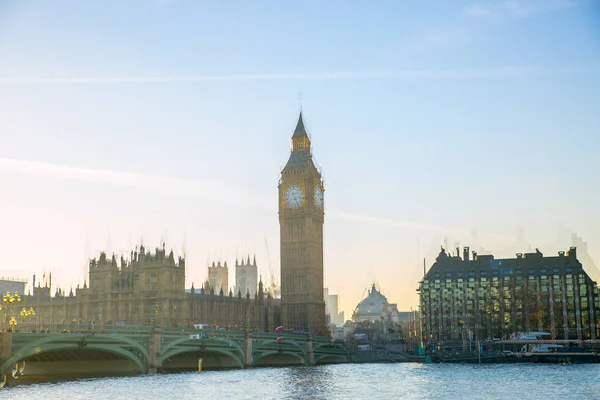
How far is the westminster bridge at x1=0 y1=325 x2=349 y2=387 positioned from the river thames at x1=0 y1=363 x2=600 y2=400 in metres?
3.53

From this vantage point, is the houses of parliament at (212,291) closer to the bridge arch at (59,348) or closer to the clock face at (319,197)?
the clock face at (319,197)

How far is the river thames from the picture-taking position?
75.6 metres

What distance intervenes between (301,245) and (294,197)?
36.3ft

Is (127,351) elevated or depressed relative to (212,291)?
depressed

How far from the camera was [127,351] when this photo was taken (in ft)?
311

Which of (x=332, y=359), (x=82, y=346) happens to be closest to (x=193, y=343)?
(x=82, y=346)

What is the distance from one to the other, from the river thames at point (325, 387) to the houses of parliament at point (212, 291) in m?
34.4

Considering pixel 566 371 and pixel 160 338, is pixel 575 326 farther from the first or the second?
pixel 160 338

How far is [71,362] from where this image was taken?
4018 inches

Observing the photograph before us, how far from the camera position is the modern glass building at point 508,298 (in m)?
179

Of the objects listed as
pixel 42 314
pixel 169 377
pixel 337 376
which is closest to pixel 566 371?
pixel 337 376

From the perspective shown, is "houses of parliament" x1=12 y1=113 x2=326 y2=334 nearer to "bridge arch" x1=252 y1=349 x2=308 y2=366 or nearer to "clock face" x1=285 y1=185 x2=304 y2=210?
"clock face" x1=285 y1=185 x2=304 y2=210

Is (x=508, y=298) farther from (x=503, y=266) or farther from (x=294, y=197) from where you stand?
(x=294, y=197)

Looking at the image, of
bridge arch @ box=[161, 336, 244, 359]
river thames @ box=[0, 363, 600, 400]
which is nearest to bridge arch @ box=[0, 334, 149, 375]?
river thames @ box=[0, 363, 600, 400]
